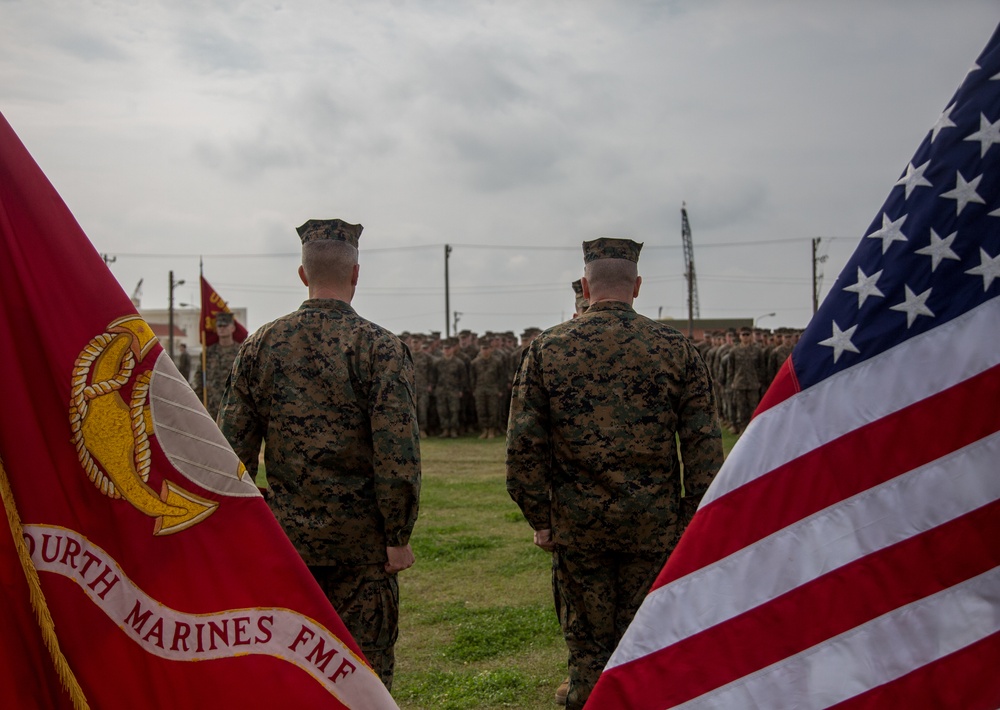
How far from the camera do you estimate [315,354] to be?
11.8 feet

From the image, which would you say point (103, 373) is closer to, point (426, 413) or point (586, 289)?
point (586, 289)

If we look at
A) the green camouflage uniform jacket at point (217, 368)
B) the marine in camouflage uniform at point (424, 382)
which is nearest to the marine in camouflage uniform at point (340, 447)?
the green camouflage uniform jacket at point (217, 368)

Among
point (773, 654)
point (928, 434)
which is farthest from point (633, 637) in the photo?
point (928, 434)

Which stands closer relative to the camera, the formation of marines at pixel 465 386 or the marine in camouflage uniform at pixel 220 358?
the marine in camouflage uniform at pixel 220 358

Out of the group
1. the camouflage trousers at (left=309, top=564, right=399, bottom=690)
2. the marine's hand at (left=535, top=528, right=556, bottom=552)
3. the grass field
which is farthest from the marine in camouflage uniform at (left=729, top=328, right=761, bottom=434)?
the camouflage trousers at (left=309, top=564, right=399, bottom=690)

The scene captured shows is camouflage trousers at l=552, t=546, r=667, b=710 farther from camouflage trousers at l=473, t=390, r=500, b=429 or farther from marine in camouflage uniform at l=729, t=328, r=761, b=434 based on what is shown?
marine in camouflage uniform at l=729, t=328, r=761, b=434

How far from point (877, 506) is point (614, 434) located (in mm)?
1931

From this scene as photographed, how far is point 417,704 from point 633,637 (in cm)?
286

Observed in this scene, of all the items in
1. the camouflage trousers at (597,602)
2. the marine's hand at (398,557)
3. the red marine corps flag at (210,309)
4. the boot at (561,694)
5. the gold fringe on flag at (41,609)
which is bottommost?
the boot at (561,694)

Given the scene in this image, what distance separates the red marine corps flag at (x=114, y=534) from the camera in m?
2.01

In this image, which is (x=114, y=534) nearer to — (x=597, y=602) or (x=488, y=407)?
(x=597, y=602)

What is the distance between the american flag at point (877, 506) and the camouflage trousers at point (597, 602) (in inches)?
75.5

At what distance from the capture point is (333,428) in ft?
11.7

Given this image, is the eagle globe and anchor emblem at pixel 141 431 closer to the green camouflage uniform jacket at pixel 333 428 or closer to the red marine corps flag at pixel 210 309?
the green camouflage uniform jacket at pixel 333 428
